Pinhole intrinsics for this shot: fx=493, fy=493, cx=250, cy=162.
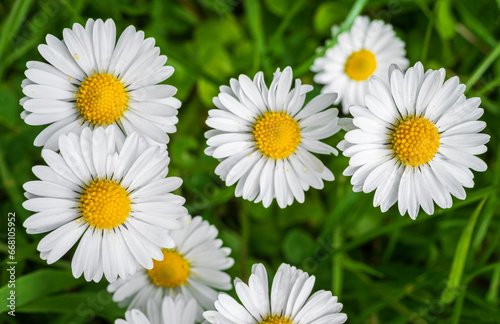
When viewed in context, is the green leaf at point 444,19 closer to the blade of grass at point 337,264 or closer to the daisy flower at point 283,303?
the blade of grass at point 337,264

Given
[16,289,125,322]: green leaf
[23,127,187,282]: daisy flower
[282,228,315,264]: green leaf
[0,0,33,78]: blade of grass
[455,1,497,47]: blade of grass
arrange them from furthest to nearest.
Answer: [455,1,497,47]: blade of grass, [282,228,315,264]: green leaf, [0,0,33,78]: blade of grass, [16,289,125,322]: green leaf, [23,127,187,282]: daisy flower

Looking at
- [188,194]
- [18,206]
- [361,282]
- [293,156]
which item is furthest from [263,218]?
[18,206]

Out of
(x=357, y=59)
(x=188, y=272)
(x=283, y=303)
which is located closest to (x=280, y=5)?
(x=357, y=59)

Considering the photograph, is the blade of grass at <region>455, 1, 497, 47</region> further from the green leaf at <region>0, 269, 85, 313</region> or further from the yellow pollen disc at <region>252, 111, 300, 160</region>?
the green leaf at <region>0, 269, 85, 313</region>

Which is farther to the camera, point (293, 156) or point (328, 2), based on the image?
point (328, 2)

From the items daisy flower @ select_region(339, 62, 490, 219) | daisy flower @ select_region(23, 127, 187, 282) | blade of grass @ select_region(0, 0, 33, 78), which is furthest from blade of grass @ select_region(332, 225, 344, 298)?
blade of grass @ select_region(0, 0, 33, 78)

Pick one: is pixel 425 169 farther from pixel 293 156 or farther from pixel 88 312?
pixel 88 312
